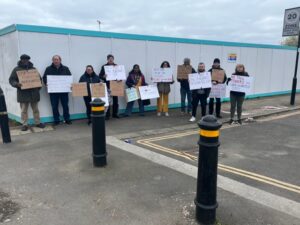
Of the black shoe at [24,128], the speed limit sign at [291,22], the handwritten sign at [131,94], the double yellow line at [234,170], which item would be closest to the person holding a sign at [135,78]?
the handwritten sign at [131,94]

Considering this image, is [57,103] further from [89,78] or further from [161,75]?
[161,75]

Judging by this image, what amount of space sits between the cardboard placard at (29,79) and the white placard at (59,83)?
1.26 feet

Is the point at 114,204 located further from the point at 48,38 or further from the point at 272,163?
the point at 48,38

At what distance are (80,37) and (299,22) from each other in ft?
30.2

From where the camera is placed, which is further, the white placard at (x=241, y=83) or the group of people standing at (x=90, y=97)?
the white placard at (x=241, y=83)

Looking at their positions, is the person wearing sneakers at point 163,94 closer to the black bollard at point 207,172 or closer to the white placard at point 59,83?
the white placard at point 59,83

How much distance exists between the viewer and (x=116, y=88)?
30.2ft

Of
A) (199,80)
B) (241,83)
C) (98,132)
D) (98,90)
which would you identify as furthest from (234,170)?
(98,90)

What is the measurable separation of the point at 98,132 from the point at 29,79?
370cm

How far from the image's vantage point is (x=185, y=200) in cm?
396

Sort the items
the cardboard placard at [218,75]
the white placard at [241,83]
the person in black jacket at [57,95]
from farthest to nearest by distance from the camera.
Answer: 1. the cardboard placard at [218,75]
2. the white placard at [241,83]
3. the person in black jacket at [57,95]

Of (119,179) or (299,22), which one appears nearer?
(119,179)

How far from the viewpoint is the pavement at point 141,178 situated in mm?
3582

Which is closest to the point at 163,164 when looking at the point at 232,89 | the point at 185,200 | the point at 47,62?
the point at 185,200
